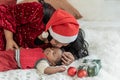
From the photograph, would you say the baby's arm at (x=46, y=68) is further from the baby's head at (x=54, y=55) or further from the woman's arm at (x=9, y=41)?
the woman's arm at (x=9, y=41)

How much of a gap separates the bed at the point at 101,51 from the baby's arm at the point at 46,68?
2cm

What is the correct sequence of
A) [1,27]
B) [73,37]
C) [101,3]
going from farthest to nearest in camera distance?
[101,3]
[1,27]
[73,37]

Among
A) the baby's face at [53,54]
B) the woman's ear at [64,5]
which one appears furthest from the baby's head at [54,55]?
the woman's ear at [64,5]

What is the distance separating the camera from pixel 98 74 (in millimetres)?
1166

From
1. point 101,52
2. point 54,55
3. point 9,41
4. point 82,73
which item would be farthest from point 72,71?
point 9,41

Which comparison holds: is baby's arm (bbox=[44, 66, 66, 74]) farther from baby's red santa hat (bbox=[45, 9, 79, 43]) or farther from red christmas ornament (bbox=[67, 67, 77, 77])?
baby's red santa hat (bbox=[45, 9, 79, 43])

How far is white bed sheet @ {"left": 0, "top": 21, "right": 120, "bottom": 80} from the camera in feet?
3.73

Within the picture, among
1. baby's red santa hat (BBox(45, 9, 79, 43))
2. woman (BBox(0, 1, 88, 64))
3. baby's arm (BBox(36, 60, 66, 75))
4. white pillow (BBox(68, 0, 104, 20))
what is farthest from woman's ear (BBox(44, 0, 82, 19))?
baby's arm (BBox(36, 60, 66, 75))

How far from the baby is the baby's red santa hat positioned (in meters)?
0.08

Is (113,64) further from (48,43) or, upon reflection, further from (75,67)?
(48,43)

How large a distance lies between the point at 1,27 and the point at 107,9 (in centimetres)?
76

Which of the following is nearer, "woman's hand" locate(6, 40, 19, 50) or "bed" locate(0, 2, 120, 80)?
"bed" locate(0, 2, 120, 80)

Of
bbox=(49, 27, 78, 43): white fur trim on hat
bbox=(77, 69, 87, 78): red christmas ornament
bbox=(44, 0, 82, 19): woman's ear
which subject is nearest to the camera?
bbox=(77, 69, 87, 78): red christmas ornament

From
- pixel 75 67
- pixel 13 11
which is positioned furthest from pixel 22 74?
pixel 13 11
